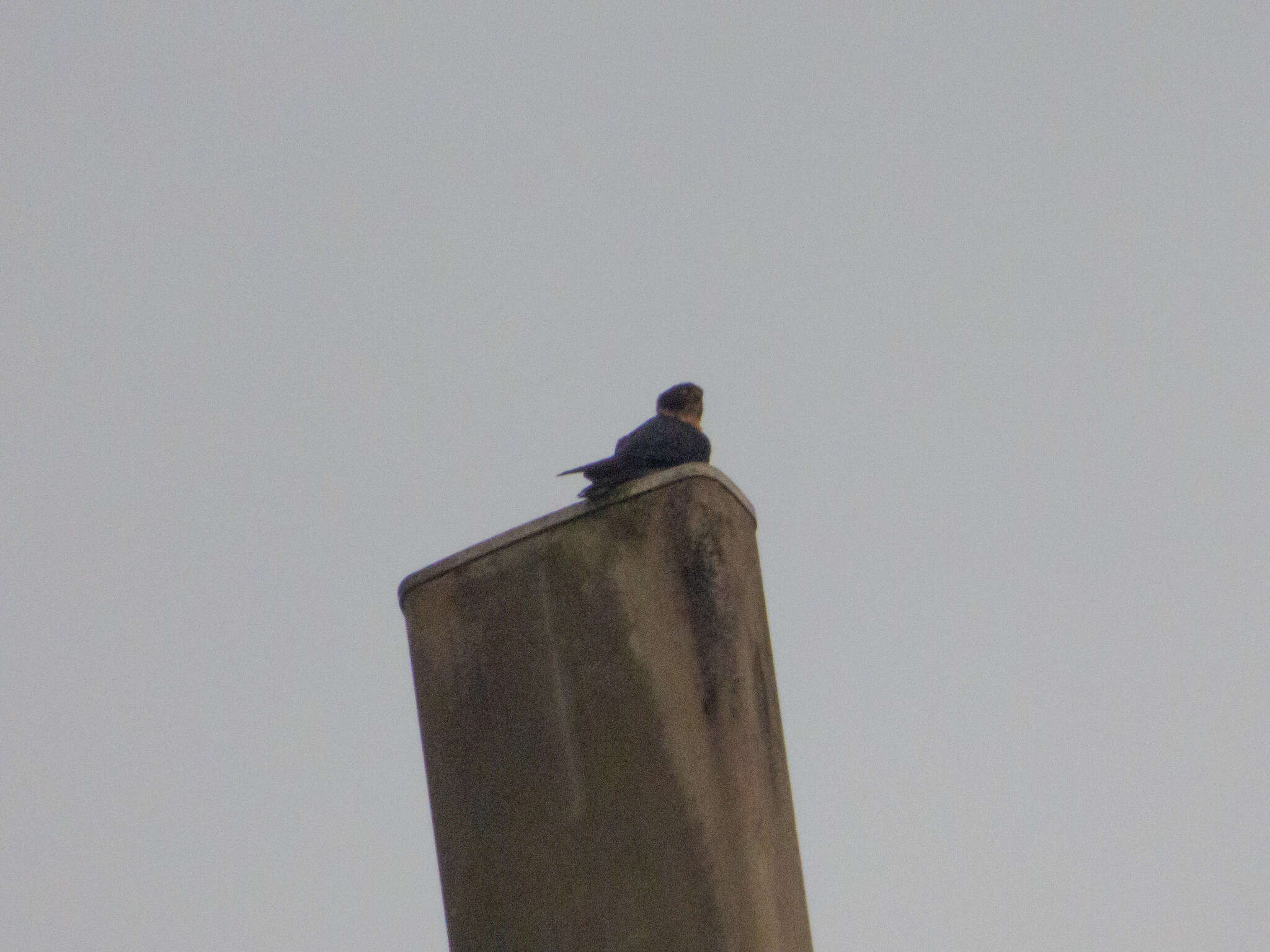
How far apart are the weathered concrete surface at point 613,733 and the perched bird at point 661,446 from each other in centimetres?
12

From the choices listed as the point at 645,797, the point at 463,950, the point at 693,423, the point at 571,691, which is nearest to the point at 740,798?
the point at 645,797

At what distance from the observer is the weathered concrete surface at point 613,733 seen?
654 centimetres

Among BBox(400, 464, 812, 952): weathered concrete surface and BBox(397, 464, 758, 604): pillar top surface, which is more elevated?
BBox(397, 464, 758, 604): pillar top surface

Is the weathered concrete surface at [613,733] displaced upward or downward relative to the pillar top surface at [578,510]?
downward

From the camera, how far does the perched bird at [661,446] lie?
7109 mm

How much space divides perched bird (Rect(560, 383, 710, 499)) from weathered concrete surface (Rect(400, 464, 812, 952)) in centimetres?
12

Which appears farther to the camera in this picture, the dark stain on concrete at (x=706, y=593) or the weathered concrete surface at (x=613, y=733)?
the dark stain on concrete at (x=706, y=593)

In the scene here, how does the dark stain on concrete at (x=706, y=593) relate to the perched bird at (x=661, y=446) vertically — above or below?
below

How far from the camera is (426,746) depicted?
714 centimetres

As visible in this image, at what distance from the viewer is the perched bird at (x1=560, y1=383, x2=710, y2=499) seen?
23.3ft

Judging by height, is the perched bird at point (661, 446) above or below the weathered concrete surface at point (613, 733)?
above

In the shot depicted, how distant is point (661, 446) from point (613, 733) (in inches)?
54.9

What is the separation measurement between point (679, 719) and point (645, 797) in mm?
311

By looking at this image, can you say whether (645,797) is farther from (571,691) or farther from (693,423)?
(693,423)
